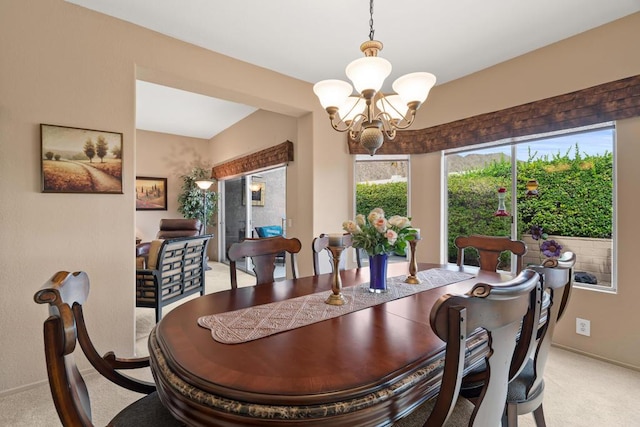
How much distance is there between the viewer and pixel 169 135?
20.9 ft

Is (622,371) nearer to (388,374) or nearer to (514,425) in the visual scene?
(514,425)

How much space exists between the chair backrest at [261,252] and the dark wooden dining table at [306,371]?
0.61 meters

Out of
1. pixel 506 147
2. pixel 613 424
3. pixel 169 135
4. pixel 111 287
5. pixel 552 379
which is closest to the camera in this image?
pixel 613 424

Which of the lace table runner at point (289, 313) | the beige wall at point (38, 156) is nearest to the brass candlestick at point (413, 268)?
the lace table runner at point (289, 313)

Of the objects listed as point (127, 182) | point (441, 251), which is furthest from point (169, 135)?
point (441, 251)

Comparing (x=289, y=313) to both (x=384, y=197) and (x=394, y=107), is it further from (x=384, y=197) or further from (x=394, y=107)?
(x=384, y=197)

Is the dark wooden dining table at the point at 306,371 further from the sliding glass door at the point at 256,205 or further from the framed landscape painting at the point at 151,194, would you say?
the framed landscape painting at the point at 151,194

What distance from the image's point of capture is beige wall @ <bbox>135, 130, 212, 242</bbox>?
6.05m

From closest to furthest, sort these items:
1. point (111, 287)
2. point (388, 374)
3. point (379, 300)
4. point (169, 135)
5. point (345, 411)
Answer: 1. point (345, 411)
2. point (388, 374)
3. point (379, 300)
4. point (111, 287)
5. point (169, 135)

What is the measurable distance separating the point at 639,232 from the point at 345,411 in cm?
287

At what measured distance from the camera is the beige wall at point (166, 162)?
6.05 m

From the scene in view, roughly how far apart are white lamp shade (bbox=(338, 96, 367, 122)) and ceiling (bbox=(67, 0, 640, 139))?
729 mm

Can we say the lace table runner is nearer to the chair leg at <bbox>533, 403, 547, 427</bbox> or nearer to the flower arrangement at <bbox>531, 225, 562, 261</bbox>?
the chair leg at <bbox>533, 403, 547, 427</bbox>

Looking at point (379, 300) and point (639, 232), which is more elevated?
point (639, 232)
